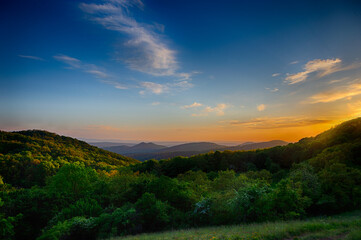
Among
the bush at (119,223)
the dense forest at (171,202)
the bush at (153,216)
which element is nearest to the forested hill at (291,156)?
the dense forest at (171,202)

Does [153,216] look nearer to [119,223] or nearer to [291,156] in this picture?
[119,223]

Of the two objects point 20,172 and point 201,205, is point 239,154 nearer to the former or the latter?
point 201,205

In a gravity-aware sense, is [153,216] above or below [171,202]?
below

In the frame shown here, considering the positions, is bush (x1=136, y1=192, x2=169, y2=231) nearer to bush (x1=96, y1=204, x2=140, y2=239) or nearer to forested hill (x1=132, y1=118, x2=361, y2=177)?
bush (x1=96, y1=204, x2=140, y2=239)

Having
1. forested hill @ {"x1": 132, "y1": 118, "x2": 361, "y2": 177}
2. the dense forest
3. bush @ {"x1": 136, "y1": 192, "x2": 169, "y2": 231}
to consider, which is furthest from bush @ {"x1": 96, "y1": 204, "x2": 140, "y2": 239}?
forested hill @ {"x1": 132, "y1": 118, "x2": 361, "y2": 177}

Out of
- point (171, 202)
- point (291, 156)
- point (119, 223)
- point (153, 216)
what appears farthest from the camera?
point (291, 156)

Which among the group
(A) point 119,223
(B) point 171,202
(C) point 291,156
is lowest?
(A) point 119,223

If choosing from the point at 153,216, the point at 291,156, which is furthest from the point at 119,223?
the point at 291,156

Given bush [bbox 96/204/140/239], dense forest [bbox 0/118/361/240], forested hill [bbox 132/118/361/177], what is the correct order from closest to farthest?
dense forest [bbox 0/118/361/240] → bush [bbox 96/204/140/239] → forested hill [bbox 132/118/361/177]

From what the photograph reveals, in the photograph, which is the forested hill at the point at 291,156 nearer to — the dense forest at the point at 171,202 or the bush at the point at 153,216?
the dense forest at the point at 171,202

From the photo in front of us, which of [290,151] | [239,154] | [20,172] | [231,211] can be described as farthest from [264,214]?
[20,172]

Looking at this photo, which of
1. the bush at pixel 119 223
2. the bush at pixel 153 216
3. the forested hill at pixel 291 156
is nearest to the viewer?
the bush at pixel 119 223

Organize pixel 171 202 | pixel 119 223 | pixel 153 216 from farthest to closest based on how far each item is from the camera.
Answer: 1. pixel 171 202
2. pixel 153 216
3. pixel 119 223

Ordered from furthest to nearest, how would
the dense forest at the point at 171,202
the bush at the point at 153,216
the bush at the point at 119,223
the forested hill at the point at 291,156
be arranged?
the forested hill at the point at 291,156 → the bush at the point at 153,216 → the bush at the point at 119,223 → the dense forest at the point at 171,202
